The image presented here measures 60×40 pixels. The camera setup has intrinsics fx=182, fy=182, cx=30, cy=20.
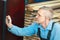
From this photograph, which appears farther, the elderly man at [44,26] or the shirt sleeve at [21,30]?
the shirt sleeve at [21,30]

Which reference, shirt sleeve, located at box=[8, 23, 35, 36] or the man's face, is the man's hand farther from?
the man's face

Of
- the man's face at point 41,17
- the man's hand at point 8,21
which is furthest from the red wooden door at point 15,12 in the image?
the man's face at point 41,17

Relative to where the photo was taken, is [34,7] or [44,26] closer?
[44,26]

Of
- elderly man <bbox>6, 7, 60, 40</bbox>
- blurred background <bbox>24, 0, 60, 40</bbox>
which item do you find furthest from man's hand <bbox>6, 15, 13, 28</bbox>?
blurred background <bbox>24, 0, 60, 40</bbox>

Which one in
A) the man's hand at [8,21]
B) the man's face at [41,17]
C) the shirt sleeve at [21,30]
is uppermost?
the man's face at [41,17]

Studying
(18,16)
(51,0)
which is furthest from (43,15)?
(51,0)

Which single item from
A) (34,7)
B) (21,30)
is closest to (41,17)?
(21,30)

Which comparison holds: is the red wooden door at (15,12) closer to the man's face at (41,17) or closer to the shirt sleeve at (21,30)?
the shirt sleeve at (21,30)

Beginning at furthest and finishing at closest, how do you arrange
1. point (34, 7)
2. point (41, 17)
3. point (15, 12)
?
point (34, 7)
point (15, 12)
point (41, 17)

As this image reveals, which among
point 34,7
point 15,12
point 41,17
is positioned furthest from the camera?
point 34,7

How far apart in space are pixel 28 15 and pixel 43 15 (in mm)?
397

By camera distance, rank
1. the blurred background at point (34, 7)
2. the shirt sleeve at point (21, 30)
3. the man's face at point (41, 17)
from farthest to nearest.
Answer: the blurred background at point (34, 7)
the shirt sleeve at point (21, 30)
the man's face at point (41, 17)

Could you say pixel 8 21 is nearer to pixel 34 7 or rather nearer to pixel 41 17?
pixel 41 17

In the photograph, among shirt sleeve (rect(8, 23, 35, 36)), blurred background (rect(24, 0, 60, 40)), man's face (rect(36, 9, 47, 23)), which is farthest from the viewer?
blurred background (rect(24, 0, 60, 40))
